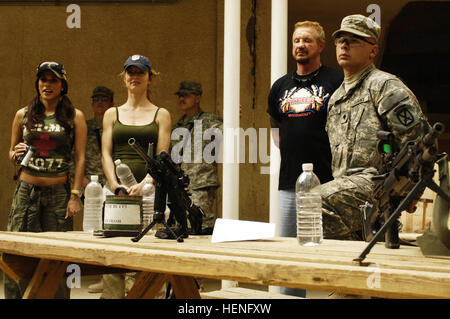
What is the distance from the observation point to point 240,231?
6.42 feet

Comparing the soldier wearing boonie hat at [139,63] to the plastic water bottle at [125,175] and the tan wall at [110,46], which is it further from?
the tan wall at [110,46]

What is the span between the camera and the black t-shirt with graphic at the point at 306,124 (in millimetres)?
2898

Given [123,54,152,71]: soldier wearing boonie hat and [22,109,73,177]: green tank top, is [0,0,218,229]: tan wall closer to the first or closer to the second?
[22,109,73,177]: green tank top

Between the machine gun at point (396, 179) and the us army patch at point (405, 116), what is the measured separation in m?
0.24

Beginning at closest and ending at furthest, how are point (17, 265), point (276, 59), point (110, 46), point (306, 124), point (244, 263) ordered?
point (244, 263), point (17, 265), point (306, 124), point (276, 59), point (110, 46)

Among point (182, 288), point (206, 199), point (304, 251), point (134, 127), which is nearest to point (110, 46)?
point (206, 199)

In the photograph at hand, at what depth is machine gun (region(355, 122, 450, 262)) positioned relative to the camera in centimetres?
127

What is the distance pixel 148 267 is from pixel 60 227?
1775mm

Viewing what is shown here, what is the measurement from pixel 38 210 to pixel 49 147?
0.36 meters

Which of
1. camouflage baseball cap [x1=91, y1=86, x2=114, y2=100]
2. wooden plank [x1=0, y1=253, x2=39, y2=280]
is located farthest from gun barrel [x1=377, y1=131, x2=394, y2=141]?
camouflage baseball cap [x1=91, y1=86, x2=114, y2=100]

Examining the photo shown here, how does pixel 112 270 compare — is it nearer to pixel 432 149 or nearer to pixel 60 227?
pixel 60 227

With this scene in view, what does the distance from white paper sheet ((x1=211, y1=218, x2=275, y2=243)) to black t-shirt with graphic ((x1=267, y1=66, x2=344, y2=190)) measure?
1.00 m

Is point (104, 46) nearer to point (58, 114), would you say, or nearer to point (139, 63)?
point (58, 114)

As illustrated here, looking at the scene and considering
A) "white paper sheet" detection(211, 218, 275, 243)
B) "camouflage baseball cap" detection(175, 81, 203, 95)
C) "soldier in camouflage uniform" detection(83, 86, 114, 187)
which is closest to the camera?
"white paper sheet" detection(211, 218, 275, 243)
